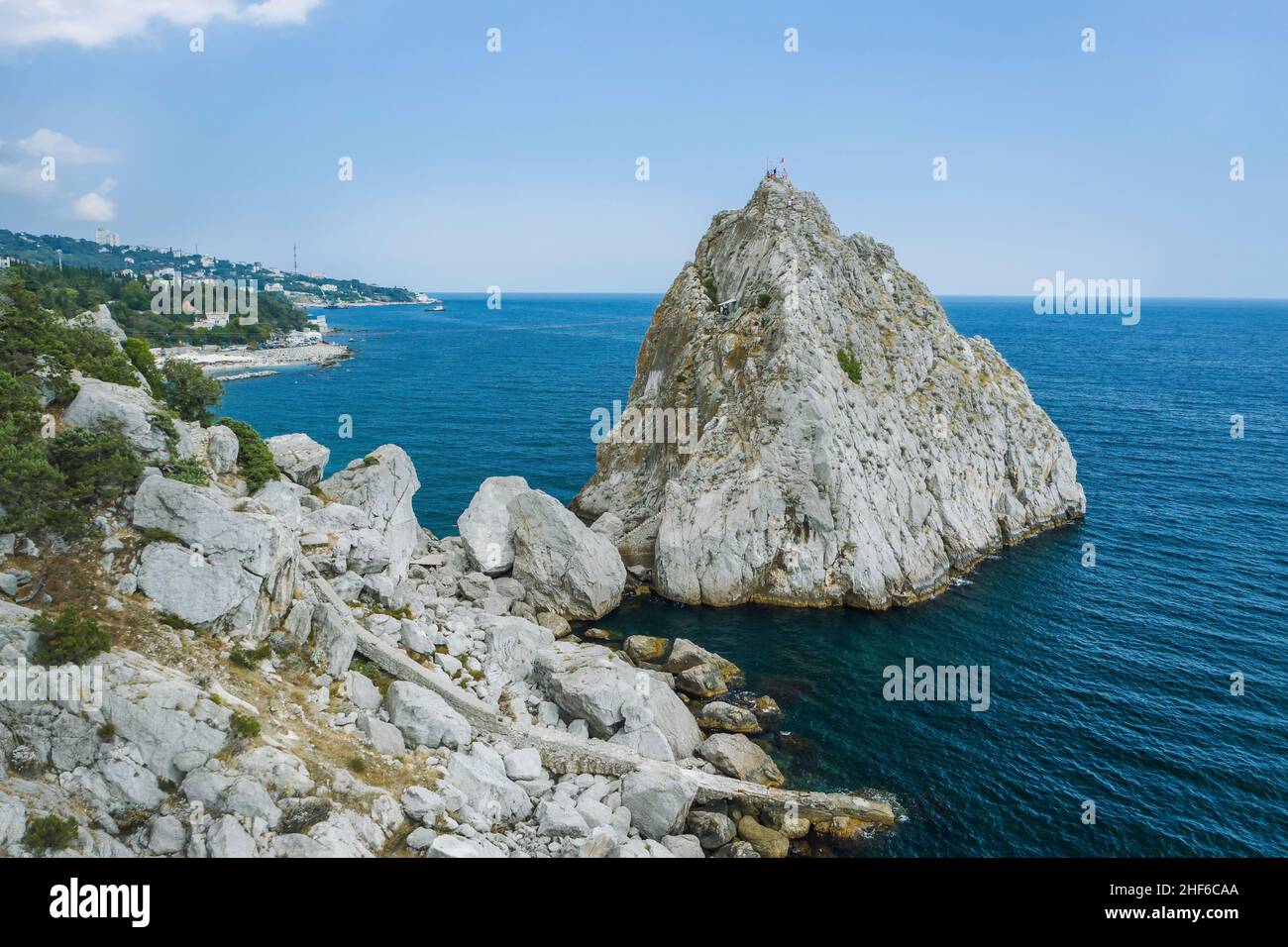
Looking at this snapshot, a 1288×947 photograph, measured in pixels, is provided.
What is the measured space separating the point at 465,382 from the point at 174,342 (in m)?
60.2

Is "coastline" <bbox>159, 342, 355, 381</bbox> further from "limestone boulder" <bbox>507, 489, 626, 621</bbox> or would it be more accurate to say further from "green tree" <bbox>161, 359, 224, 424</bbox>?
"limestone boulder" <bbox>507, 489, 626, 621</bbox>

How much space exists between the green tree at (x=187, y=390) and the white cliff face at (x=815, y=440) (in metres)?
25.9

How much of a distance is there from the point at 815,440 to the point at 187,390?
3554 centimetres

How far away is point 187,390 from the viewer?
118 feet

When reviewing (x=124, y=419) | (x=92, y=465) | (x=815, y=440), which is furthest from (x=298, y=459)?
(x=815, y=440)

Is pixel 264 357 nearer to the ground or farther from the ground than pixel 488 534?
farther from the ground

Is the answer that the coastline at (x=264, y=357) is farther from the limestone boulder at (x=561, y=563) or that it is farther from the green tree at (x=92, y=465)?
the green tree at (x=92, y=465)

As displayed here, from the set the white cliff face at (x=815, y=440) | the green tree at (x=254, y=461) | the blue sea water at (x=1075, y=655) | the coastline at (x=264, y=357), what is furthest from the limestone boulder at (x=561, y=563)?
the coastline at (x=264, y=357)

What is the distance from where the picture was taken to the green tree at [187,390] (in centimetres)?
3594

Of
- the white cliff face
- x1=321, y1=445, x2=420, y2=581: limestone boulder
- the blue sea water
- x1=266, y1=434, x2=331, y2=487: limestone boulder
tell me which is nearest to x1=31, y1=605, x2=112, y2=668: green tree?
x1=321, y1=445, x2=420, y2=581: limestone boulder

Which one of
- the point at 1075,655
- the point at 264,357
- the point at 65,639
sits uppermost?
the point at 264,357

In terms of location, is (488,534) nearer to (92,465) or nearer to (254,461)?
(254,461)

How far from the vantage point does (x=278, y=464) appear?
3738cm

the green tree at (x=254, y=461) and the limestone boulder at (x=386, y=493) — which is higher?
the green tree at (x=254, y=461)
